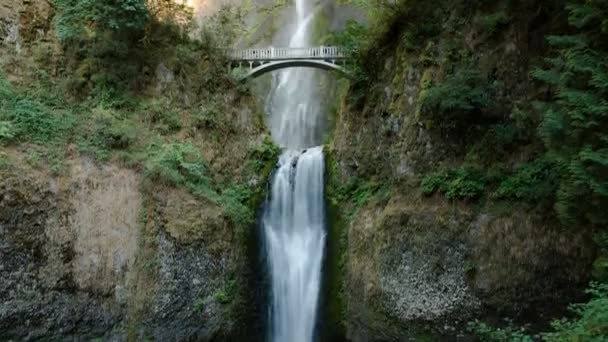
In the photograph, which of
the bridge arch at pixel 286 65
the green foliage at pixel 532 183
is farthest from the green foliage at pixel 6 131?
the green foliage at pixel 532 183

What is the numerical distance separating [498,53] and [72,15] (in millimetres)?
13693

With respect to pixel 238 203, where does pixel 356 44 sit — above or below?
above

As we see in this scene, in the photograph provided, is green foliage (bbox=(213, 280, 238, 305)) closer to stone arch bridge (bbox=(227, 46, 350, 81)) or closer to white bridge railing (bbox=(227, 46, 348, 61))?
stone arch bridge (bbox=(227, 46, 350, 81))

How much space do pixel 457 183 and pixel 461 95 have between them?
229 cm

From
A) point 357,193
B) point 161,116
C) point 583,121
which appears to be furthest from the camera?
point 161,116

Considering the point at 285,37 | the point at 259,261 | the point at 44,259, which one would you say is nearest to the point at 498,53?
the point at 259,261

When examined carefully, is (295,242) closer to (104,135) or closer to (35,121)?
(104,135)

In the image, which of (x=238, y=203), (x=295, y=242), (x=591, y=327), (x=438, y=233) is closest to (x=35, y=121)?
(x=238, y=203)

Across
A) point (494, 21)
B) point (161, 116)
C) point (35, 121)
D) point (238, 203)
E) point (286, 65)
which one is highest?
point (286, 65)

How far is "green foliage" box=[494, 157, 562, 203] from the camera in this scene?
1150cm

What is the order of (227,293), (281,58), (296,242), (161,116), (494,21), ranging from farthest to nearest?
1. (281,58)
2. (161,116)
3. (296,242)
4. (227,293)
5. (494,21)

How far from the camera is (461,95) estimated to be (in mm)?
13375

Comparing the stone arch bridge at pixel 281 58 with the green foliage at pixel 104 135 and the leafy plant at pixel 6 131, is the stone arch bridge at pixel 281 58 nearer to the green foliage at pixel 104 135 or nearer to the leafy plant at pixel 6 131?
the green foliage at pixel 104 135

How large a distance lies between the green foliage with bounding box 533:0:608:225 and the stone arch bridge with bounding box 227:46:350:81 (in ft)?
38.9
